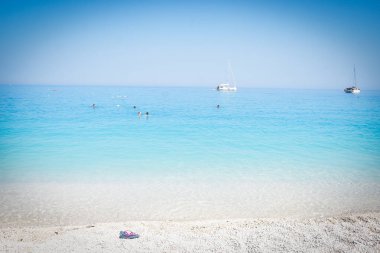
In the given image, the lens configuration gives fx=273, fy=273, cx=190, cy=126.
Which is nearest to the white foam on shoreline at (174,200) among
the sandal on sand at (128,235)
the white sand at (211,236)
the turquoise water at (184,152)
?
the white sand at (211,236)

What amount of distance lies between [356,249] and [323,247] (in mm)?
816

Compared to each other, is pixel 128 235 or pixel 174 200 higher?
pixel 128 235

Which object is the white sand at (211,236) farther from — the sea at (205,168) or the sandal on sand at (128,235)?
the sea at (205,168)

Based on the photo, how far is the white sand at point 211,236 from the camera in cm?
726

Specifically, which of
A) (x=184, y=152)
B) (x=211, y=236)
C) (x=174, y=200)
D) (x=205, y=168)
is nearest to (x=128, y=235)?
(x=211, y=236)

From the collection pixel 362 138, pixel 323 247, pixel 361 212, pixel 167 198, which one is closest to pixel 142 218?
pixel 167 198

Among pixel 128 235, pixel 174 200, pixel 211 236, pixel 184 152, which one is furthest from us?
pixel 184 152

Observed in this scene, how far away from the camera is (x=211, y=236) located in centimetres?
794

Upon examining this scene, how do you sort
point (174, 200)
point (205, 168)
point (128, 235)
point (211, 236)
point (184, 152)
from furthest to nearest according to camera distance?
point (184, 152) < point (205, 168) < point (174, 200) < point (211, 236) < point (128, 235)

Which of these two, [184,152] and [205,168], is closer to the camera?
[205,168]

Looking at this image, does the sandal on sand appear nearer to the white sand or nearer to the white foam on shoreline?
the white sand

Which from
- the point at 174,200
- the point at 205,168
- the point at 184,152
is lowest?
the point at 174,200

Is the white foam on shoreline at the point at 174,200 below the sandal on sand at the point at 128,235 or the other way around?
below

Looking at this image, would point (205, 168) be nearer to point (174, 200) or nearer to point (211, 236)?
point (174, 200)
